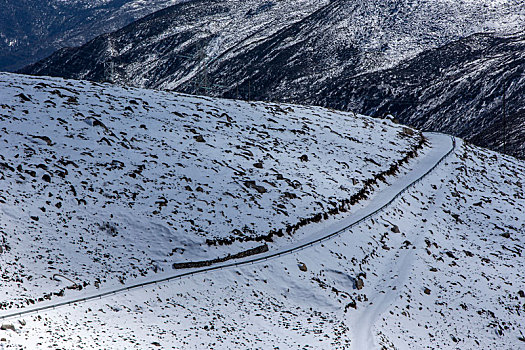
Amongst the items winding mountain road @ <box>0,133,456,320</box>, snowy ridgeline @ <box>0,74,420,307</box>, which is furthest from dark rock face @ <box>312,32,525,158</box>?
snowy ridgeline @ <box>0,74,420,307</box>

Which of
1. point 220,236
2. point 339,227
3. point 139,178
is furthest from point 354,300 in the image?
point 139,178

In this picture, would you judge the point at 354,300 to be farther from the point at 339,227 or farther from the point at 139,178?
the point at 139,178

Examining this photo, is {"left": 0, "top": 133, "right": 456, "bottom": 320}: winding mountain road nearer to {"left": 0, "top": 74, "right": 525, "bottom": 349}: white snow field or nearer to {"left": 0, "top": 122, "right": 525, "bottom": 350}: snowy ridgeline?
{"left": 0, "top": 74, "right": 525, "bottom": 349}: white snow field

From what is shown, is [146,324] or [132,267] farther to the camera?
[132,267]

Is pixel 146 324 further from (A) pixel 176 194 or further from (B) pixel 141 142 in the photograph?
(B) pixel 141 142

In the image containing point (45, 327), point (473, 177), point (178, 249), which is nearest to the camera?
point (45, 327)

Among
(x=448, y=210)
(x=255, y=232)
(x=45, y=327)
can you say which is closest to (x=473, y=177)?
(x=448, y=210)
